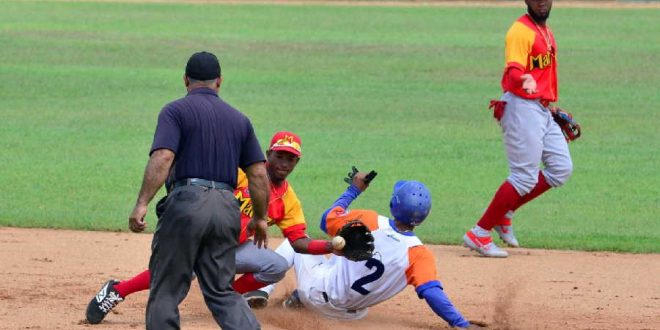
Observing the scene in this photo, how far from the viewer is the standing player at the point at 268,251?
A: 25.3 ft

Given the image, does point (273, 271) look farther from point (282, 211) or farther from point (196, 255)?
point (196, 255)

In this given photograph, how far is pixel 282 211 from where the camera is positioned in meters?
7.95

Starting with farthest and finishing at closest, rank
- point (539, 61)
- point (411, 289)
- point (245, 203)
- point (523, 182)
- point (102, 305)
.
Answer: point (523, 182), point (539, 61), point (411, 289), point (245, 203), point (102, 305)

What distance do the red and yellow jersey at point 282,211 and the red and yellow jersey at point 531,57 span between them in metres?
2.52

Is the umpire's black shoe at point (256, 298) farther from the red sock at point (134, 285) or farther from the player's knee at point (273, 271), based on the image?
the red sock at point (134, 285)

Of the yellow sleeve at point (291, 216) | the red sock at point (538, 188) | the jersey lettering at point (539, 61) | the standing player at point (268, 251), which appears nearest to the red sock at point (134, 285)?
the standing player at point (268, 251)

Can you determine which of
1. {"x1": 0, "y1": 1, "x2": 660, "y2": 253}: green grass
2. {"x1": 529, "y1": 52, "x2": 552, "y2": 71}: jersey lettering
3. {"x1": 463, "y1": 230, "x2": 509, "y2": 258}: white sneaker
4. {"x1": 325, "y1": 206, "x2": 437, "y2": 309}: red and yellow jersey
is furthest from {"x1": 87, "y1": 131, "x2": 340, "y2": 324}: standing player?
{"x1": 0, "y1": 1, "x2": 660, "y2": 253}: green grass

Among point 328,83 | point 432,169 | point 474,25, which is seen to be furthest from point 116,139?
point 474,25

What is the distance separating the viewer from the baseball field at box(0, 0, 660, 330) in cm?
903

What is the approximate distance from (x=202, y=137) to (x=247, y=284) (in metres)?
1.88

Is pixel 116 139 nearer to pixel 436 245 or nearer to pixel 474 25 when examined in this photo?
pixel 436 245

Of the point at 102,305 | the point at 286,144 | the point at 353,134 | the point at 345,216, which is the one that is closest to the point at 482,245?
the point at 345,216

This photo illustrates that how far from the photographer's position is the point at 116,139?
1566cm

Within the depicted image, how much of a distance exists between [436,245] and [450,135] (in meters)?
5.85
